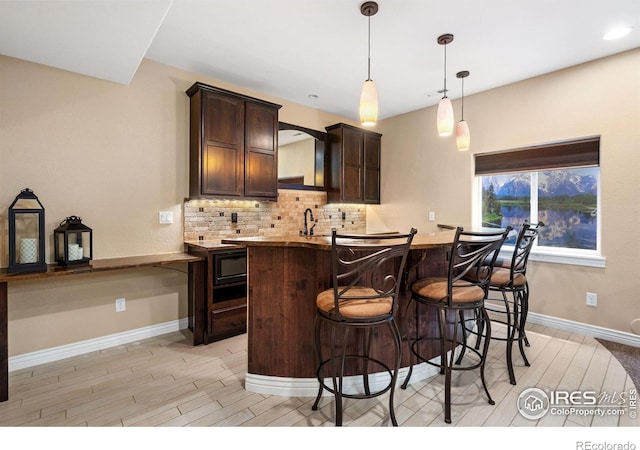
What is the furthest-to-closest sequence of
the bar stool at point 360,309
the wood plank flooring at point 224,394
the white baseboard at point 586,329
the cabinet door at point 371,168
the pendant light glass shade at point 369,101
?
the cabinet door at point 371,168 < the white baseboard at point 586,329 < the pendant light glass shade at point 369,101 < the wood plank flooring at point 224,394 < the bar stool at point 360,309

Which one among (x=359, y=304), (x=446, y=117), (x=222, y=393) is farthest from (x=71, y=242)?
(x=446, y=117)

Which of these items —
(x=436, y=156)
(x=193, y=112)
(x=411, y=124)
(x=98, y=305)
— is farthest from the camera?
(x=411, y=124)

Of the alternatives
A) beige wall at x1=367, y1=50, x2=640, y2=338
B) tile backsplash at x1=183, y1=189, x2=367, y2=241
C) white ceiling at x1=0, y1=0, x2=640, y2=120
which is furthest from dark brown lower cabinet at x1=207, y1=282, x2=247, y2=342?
beige wall at x1=367, y1=50, x2=640, y2=338

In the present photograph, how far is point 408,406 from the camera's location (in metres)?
1.99

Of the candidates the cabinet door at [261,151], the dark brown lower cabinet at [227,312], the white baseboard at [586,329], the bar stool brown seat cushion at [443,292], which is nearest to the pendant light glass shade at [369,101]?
the bar stool brown seat cushion at [443,292]

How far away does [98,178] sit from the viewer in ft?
9.34

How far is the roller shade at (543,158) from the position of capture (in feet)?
10.5

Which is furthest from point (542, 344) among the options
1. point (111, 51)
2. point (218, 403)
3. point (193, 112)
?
point (111, 51)

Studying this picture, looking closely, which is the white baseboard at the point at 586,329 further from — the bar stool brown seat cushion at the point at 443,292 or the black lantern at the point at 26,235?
the black lantern at the point at 26,235

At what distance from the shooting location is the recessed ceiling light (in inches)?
102

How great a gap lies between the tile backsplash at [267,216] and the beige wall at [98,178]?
21cm
